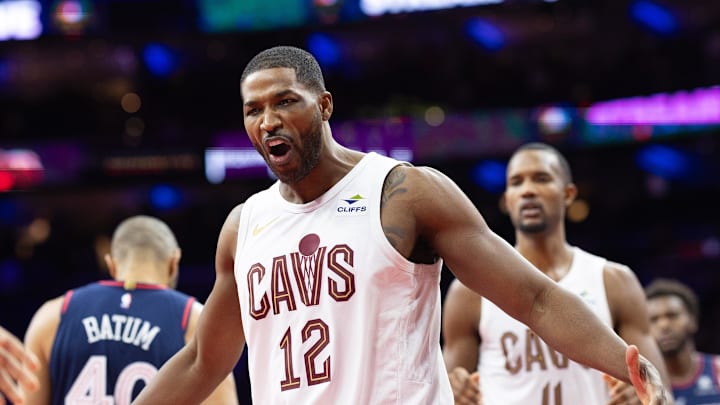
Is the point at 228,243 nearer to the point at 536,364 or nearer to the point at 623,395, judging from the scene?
the point at 623,395

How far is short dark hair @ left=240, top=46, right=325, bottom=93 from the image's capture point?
128 inches

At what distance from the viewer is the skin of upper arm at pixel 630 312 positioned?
4950 millimetres

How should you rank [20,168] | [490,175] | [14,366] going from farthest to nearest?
[490,175]
[20,168]
[14,366]

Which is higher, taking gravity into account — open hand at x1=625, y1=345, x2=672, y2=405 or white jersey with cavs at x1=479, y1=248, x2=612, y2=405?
white jersey with cavs at x1=479, y1=248, x2=612, y2=405

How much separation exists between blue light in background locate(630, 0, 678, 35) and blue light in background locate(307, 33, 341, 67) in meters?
6.21

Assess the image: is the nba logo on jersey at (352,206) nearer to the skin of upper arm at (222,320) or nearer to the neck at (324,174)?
the neck at (324,174)

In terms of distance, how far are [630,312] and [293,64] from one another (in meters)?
2.58

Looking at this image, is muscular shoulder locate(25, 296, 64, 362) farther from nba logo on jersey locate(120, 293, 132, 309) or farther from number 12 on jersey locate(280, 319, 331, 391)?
number 12 on jersey locate(280, 319, 331, 391)

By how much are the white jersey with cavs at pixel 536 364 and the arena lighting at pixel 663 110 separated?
46.0ft

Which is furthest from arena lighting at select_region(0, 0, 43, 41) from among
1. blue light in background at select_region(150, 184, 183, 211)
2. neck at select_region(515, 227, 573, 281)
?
neck at select_region(515, 227, 573, 281)

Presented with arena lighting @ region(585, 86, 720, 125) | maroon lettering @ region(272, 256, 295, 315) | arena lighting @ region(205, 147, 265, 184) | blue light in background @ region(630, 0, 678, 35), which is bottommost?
maroon lettering @ region(272, 256, 295, 315)

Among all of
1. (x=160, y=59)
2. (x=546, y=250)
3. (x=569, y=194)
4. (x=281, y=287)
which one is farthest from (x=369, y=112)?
(x=281, y=287)

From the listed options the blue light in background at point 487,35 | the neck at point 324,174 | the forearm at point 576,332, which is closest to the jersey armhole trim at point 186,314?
the neck at point 324,174

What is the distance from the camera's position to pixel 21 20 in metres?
19.7
